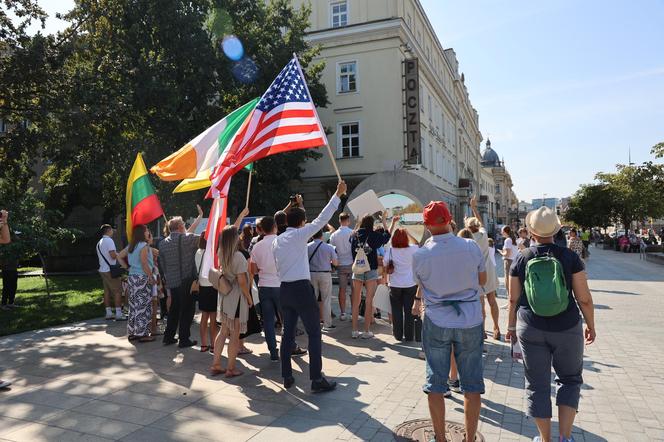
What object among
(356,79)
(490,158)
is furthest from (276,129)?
(490,158)

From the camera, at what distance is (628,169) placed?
38.9 metres

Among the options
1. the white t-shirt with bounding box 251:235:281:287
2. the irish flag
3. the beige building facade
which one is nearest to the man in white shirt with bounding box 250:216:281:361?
the white t-shirt with bounding box 251:235:281:287

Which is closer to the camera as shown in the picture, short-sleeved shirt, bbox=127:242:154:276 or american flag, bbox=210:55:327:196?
american flag, bbox=210:55:327:196

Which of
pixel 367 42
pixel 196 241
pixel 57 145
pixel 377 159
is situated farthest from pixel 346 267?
pixel 367 42

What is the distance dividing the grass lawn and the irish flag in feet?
15.4

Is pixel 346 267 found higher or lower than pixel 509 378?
higher

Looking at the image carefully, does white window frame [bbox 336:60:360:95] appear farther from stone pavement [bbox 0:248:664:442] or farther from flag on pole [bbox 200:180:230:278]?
flag on pole [bbox 200:180:230:278]

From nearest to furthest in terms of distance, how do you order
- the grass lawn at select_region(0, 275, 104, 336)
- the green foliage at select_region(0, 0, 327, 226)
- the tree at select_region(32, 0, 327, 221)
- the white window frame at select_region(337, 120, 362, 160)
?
the grass lawn at select_region(0, 275, 104, 336)
the green foliage at select_region(0, 0, 327, 226)
the tree at select_region(32, 0, 327, 221)
the white window frame at select_region(337, 120, 362, 160)

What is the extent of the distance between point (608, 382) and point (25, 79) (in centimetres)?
1536

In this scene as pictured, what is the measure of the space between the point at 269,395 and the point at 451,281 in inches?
101

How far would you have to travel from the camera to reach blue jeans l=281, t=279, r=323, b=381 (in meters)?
5.03

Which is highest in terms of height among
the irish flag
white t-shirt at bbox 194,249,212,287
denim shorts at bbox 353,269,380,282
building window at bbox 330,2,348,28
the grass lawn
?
building window at bbox 330,2,348,28

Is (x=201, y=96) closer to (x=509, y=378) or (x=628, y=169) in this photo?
(x=509, y=378)

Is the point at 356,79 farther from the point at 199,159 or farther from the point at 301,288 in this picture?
the point at 301,288
